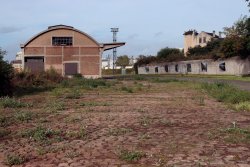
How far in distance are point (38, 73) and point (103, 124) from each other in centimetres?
2563

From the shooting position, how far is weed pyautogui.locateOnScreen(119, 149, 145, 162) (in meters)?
6.87

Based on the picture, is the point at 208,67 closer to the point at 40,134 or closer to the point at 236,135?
the point at 236,135

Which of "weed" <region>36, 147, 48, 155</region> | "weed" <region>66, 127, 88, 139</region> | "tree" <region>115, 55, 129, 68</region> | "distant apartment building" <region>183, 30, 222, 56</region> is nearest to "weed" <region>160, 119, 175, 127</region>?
"weed" <region>66, 127, 88, 139</region>

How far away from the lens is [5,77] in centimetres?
2330

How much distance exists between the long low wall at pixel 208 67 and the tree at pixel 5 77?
31631mm

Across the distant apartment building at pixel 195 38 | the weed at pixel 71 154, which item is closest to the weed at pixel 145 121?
the weed at pixel 71 154

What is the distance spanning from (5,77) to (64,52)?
3475 cm

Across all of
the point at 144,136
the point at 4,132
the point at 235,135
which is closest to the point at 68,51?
the point at 4,132

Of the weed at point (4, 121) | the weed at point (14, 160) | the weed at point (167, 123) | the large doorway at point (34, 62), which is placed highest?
the large doorway at point (34, 62)

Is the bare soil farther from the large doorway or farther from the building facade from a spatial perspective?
the large doorway

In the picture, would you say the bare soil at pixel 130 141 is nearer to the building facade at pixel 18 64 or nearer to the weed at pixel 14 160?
the weed at pixel 14 160

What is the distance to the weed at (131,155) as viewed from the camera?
6874 mm

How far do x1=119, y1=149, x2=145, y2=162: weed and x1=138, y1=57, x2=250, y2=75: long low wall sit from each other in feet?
142

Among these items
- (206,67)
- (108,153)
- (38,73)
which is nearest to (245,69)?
(206,67)
